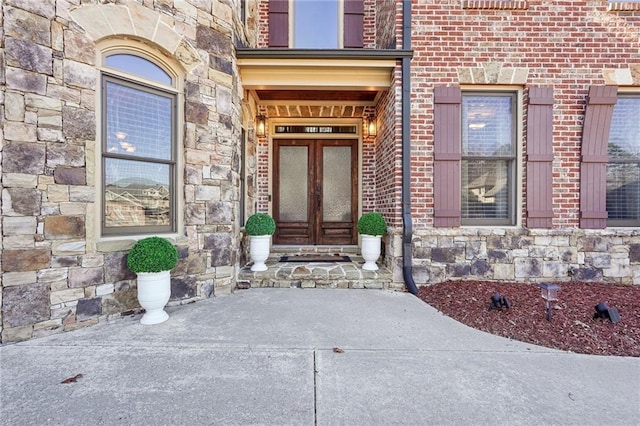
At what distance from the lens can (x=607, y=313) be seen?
2719mm

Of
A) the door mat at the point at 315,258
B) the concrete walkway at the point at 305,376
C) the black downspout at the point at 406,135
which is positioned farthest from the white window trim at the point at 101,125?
the black downspout at the point at 406,135

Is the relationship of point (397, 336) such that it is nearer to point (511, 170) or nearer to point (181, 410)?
point (181, 410)

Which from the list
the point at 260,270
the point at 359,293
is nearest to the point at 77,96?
the point at 260,270

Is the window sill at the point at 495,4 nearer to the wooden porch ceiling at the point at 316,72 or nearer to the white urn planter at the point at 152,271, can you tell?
the wooden porch ceiling at the point at 316,72

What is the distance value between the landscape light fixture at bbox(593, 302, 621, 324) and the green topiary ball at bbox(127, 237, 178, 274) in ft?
13.7

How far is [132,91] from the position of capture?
3.06 m

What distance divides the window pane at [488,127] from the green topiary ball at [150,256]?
13.1ft

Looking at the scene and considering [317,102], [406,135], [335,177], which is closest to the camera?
[406,135]

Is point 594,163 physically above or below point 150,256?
above

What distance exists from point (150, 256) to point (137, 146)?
1257 mm

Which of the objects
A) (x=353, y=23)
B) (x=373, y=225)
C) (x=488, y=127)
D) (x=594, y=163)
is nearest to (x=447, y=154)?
(x=488, y=127)

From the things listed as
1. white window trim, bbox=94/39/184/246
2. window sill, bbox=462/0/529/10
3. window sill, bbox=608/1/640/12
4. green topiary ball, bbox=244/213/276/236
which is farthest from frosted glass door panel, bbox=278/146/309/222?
window sill, bbox=608/1/640/12

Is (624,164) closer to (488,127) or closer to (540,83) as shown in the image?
(540,83)

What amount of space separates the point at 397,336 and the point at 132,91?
12.0ft
